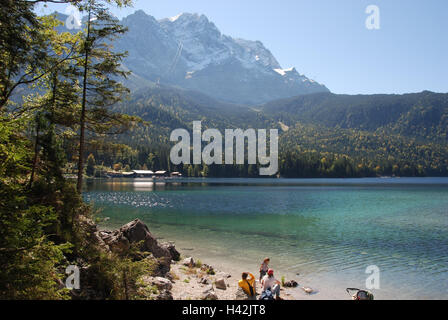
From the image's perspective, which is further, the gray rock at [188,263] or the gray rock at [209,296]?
the gray rock at [188,263]

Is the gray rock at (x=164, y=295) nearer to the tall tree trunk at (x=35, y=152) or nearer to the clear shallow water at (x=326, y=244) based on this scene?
the tall tree trunk at (x=35, y=152)

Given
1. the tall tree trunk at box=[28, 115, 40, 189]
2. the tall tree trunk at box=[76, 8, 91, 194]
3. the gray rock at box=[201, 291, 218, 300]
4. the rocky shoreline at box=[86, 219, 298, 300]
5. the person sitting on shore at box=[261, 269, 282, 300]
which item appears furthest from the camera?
the tall tree trunk at box=[76, 8, 91, 194]

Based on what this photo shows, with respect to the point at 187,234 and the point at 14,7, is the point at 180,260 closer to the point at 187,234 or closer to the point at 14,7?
the point at 187,234

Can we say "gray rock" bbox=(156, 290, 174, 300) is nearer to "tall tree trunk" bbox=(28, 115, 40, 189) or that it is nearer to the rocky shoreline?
the rocky shoreline

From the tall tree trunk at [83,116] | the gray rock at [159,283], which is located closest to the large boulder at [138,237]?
the gray rock at [159,283]

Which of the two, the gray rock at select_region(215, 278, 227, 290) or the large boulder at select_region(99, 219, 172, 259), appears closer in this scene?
the gray rock at select_region(215, 278, 227, 290)

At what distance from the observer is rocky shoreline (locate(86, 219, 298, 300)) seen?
1553 centimetres

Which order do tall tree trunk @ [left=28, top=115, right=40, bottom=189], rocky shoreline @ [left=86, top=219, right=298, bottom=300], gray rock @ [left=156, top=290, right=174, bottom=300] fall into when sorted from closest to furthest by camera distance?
tall tree trunk @ [left=28, top=115, right=40, bottom=189] < gray rock @ [left=156, top=290, right=174, bottom=300] < rocky shoreline @ [left=86, top=219, right=298, bottom=300]

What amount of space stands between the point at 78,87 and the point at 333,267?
22335 mm

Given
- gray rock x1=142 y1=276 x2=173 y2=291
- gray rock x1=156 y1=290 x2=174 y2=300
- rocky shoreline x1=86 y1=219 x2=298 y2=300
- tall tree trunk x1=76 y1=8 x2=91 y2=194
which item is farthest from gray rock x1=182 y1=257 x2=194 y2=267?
tall tree trunk x1=76 y1=8 x2=91 y2=194

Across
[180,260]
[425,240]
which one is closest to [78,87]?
[180,260]

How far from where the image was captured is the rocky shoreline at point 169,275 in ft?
51.0

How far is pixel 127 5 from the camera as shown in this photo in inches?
586

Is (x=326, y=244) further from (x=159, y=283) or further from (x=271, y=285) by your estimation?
(x=159, y=283)
